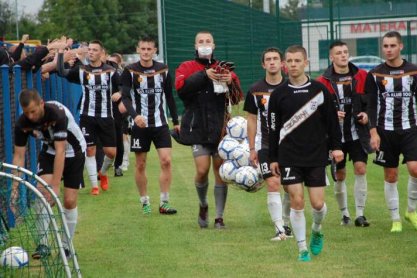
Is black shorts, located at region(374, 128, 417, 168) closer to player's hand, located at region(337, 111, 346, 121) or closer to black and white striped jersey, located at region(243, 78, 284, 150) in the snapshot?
player's hand, located at region(337, 111, 346, 121)

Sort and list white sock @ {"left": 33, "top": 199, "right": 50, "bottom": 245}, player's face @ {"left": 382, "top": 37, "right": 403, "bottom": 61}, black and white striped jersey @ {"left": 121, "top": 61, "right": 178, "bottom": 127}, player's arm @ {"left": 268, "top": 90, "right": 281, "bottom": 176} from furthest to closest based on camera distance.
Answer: black and white striped jersey @ {"left": 121, "top": 61, "right": 178, "bottom": 127}
player's face @ {"left": 382, "top": 37, "right": 403, "bottom": 61}
player's arm @ {"left": 268, "top": 90, "right": 281, "bottom": 176}
white sock @ {"left": 33, "top": 199, "right": 50, "bottom": 245}

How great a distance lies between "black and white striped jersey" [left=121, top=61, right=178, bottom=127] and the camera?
13.5 metres

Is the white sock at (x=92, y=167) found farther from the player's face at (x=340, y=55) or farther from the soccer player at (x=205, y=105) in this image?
the player's face at (x=340, y=55)

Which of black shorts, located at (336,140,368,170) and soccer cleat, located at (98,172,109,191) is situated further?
soccer cleat, located at (98,172,109,191)

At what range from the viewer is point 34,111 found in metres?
9.11

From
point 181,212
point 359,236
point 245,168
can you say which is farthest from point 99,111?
point 359,236

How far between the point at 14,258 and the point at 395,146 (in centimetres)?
463

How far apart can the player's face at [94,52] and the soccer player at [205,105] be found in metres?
4.19

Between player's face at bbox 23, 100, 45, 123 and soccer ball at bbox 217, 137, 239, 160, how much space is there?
3.01 metres

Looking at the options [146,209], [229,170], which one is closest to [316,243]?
[229,170]

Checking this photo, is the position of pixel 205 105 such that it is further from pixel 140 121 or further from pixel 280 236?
pixel 280 236

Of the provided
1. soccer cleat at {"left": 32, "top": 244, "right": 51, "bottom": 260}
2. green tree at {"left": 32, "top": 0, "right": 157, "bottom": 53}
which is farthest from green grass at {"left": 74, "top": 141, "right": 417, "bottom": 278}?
green tree at {"left": 32, "top": 0, "right": 157, "bottom": 53}

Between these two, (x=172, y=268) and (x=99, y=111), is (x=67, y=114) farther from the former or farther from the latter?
(x=99, y=111)

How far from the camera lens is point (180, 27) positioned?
2847cm
